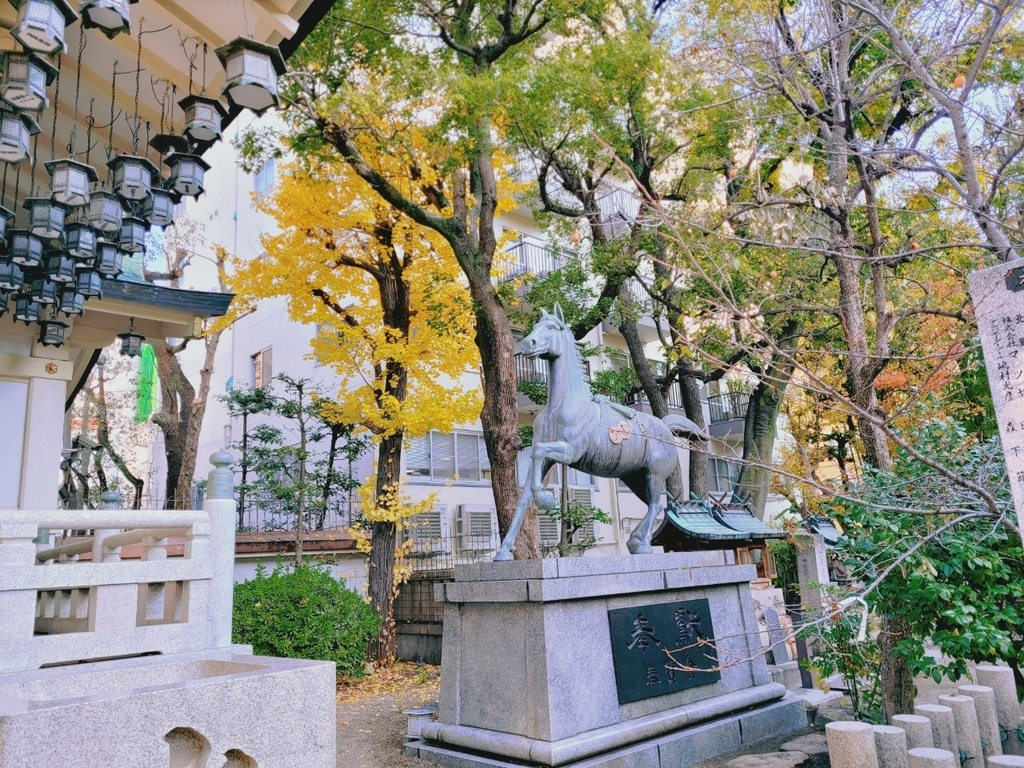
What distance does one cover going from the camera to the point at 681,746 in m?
6.86

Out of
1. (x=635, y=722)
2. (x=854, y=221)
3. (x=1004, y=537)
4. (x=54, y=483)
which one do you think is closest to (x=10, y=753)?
(x=635, y=722)

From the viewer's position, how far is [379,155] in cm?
1277

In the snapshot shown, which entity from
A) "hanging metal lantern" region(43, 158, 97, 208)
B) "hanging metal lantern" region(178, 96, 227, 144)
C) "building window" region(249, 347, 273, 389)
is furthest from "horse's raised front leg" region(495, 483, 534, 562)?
"building window" region(249, 347, 273, 389)

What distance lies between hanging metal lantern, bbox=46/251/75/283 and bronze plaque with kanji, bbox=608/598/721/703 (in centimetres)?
688

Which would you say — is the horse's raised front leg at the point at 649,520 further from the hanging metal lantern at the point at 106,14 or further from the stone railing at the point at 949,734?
the hanging metal lantern at the point at 106,14

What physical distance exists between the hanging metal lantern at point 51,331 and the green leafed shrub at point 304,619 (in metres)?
4.30

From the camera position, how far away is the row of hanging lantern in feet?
16.7

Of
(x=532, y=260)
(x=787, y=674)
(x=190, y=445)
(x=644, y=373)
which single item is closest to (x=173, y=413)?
(x=190, y=445)

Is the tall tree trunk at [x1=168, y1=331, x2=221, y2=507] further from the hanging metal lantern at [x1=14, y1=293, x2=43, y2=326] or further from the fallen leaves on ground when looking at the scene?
the hanging metal lantern at [x1=14, y1=293, x2=43, y2=326]

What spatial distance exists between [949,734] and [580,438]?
395 centimetres

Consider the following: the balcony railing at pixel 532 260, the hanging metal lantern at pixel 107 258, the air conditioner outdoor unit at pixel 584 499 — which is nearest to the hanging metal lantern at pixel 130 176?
the hanging metal lantern at pixel 107 258

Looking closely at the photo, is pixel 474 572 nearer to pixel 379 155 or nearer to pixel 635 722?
pixel 635 722

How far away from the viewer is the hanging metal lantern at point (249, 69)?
614 centimetres

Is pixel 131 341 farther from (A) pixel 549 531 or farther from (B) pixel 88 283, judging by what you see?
(A) pixel 549 531
